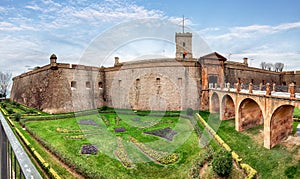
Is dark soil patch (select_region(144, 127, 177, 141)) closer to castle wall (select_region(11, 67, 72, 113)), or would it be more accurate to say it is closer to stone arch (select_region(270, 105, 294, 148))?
stone arch (select_region(270, 105, 294, 148))

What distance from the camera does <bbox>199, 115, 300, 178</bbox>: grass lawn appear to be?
8789mm

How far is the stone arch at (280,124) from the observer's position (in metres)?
10.4

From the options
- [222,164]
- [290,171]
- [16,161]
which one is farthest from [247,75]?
[16,161]

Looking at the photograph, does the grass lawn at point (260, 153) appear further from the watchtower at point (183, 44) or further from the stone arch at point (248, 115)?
the watchtower at point (183, 44)

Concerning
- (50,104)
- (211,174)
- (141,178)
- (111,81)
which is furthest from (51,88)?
(211,174)

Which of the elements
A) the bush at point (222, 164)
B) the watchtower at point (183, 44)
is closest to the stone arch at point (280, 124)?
the bush at point (222, 164)

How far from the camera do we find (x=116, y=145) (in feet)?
39.6

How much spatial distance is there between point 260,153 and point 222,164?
311cm

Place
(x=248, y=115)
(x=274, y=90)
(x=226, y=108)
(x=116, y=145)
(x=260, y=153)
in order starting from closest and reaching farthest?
(x=260, y=153), (x=274, y=90), (x=116, y=145), (x=248, y=115), (x=226, y=108)

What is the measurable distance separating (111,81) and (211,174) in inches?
812

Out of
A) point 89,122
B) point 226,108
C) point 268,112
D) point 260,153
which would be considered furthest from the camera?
point 89,122

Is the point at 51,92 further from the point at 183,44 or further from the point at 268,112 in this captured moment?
the point at 183,44

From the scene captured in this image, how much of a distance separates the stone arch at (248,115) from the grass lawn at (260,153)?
0.45m

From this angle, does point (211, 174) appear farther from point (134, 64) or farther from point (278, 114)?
point (134, 64)
